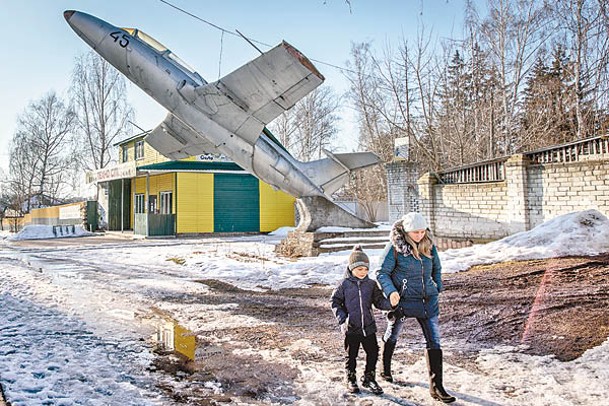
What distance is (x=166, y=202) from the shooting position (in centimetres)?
2445

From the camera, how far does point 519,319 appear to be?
494 cm

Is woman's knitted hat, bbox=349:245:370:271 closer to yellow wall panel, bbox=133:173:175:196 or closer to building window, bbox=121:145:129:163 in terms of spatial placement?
yellow wall panel, bbox=133:173:175:196

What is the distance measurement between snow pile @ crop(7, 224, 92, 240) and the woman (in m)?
26.0

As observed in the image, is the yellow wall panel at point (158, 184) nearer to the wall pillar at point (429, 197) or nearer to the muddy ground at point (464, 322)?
the wall pillar at point (429, 197)

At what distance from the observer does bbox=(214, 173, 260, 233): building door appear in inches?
942

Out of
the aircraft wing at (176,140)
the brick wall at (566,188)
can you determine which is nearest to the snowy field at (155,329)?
the brick wall at (566,188)

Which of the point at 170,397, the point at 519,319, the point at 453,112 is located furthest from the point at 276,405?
the point at 453,112

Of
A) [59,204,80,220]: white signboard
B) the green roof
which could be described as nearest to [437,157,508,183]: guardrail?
the green roof

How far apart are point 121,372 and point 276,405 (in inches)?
59.8

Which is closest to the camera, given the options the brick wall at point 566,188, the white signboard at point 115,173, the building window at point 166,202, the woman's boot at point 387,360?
the woman's boot at point 387,360

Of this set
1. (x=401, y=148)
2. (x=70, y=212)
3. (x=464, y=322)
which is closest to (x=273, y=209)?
(x=401, y=148)

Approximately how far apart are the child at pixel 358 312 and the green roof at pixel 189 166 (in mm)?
19714

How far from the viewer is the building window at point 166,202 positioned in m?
24.1

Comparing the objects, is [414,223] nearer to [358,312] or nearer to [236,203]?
[358,312]
